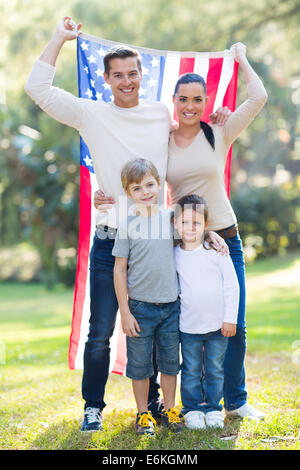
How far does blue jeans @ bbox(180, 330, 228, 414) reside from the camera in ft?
10.3

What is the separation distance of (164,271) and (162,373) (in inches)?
23.9

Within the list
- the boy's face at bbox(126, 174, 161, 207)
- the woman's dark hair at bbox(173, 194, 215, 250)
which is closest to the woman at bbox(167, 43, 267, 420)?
the woman's dark hair at bbox(173, 194, 215, 250)

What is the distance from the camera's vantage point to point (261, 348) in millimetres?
5449

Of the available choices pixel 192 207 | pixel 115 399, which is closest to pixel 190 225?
pixel 192 207

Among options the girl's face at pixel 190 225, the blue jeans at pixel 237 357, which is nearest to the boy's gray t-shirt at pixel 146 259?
the girl's face at pixel 190 225

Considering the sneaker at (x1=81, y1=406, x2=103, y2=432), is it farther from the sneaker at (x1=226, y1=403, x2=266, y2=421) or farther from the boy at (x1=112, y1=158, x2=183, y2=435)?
the sneaker at (x1=226, y1=403, x2=266, y2=421)

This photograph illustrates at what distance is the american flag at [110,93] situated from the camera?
3582 mm

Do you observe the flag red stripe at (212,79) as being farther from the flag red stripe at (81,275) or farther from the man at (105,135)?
the flag red stripe at (81,275)

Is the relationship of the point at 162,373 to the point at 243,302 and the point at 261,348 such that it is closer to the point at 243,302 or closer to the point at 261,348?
the point at 243,302

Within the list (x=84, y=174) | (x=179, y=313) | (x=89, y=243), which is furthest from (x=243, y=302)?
(x=84, y=174)

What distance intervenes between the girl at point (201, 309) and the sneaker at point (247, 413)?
0.18m

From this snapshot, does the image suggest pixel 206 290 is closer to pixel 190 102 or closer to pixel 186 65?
pixel 190 102

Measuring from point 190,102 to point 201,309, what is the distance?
120 centimetres

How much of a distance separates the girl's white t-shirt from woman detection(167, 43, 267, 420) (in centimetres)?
21
